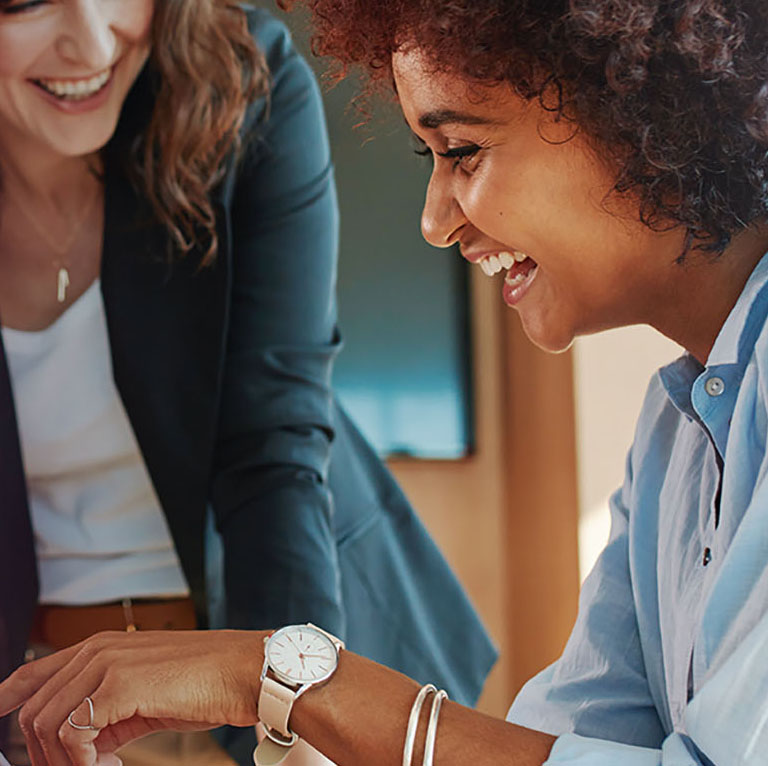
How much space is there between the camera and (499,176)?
833 millimetres

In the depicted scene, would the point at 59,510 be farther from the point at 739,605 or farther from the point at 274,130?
the point at 739,605

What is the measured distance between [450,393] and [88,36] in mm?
1692

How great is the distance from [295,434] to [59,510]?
10.0 inches

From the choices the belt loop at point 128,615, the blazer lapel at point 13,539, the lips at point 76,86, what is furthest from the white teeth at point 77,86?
the belt loop at point 128,615

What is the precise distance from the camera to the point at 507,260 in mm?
913

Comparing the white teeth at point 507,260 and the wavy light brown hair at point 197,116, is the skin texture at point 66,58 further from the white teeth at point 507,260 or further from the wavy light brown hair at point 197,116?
the white teeth at point 507,260

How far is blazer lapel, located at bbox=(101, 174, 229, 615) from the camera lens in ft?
3.87

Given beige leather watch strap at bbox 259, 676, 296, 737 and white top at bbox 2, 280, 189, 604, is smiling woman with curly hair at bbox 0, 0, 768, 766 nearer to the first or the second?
beige leather watch strap at bbox 259, 676, 296, 737

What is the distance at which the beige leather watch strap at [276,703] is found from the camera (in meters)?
0.75

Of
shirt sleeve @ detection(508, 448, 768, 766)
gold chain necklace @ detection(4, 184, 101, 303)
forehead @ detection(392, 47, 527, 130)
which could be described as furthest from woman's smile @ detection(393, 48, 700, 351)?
gold chain necklace @ detection(4, 184, 101, 303)

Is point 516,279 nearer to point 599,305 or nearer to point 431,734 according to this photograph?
point 599,305

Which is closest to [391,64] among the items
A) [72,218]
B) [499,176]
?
[499,176]

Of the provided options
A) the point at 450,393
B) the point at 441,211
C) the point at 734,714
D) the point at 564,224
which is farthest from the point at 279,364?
the point at 450,393

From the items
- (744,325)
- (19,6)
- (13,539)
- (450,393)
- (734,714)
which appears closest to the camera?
(734,714)
